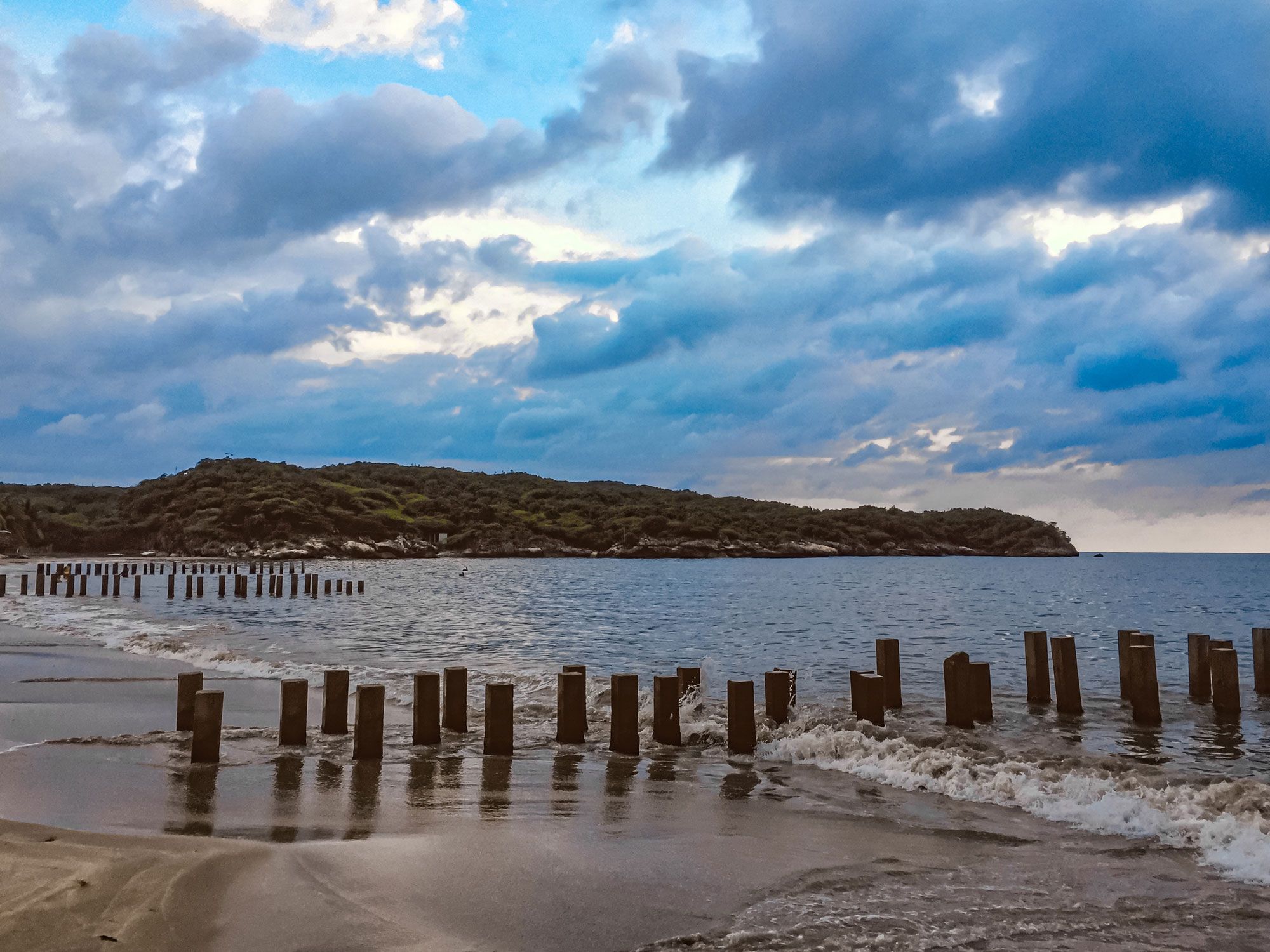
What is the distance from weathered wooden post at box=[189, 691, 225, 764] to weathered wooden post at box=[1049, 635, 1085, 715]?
12.7 meters

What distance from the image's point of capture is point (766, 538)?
168625mm

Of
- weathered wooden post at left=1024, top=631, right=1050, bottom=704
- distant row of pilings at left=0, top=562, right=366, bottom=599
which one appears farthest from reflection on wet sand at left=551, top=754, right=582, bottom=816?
distant row of pilings at left=0, top=562, right=366, bottom=599

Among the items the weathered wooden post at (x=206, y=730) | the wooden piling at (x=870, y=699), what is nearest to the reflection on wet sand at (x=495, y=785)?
the weathered wooden post at (x=206, y=730)

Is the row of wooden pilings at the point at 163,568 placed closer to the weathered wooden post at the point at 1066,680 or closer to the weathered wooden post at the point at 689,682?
the weathered wooden post at the point at 689,682

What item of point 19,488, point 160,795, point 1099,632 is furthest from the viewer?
point 19,488

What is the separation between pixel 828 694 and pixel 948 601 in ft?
137

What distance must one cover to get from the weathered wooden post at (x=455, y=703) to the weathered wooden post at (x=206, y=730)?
2816 millimetres

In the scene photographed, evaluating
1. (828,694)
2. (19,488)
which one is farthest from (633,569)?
(19,488)

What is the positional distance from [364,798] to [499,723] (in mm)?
2448

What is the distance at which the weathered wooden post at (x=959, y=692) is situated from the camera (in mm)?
13062

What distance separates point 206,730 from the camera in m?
9.73

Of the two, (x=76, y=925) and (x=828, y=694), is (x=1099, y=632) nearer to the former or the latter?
(x=828, y=694)

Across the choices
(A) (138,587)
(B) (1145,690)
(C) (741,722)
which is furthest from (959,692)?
(A) (138,587)

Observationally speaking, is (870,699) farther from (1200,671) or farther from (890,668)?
(1200,671)
